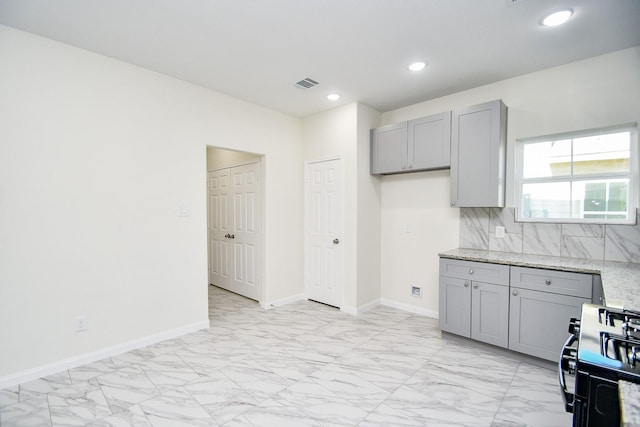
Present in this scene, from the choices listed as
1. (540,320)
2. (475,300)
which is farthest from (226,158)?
(540,320)

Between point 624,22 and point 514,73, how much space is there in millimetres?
856

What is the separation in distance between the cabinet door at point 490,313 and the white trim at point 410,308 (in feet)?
2.76

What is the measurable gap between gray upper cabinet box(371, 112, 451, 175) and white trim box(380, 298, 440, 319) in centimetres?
176

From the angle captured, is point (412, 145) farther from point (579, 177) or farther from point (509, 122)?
point (579, 177)

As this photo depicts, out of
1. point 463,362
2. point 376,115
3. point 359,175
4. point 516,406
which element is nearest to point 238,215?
point 359,175

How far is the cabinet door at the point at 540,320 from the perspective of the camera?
2.37 meters

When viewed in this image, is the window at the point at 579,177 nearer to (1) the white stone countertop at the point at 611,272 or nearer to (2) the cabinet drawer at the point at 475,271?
(1) the white stone countertop at the point at 611,272

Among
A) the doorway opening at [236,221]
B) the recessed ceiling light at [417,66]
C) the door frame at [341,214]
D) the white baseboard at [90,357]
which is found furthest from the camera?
the doorway opening at [236,221]

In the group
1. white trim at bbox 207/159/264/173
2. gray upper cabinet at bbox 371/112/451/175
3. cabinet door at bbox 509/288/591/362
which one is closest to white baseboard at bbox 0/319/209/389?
white trim at bbox 207/159/264/173

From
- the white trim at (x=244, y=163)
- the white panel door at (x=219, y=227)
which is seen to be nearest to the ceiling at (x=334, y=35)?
the white trim at (x=244, y=163)

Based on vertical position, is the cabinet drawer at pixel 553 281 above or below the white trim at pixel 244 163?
below

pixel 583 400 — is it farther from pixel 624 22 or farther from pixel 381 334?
pixel 624 22

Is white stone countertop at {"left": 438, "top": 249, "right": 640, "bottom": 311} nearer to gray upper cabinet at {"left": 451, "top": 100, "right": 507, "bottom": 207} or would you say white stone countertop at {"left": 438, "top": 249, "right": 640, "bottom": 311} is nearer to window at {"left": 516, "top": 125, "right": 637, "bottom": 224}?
window at {"left": 516, "top": 125, "right": 637, "bottom": 224}

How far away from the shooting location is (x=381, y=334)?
3.21 meters
